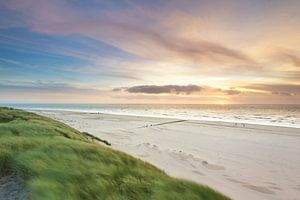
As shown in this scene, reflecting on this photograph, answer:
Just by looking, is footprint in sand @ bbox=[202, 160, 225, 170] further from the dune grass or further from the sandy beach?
the dune grass

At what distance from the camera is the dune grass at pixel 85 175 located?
5074 millimetres

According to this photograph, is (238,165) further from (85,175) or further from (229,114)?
(229,114)

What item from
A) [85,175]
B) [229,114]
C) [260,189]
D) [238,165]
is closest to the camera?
[85,175]

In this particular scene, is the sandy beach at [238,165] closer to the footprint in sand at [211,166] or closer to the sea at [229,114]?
the footprint in sand at [211,166]

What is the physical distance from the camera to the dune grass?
16.6 ft

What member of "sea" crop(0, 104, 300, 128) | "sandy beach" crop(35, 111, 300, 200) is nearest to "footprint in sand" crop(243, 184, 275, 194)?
"sandy beach" crop(35, 111, 300, 200)

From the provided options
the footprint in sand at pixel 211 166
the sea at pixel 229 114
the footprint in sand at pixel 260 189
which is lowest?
the footprint in sand at pixel 260 189

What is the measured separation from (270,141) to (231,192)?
539 inches

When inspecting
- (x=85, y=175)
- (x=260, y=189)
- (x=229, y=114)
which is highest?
(x=85, y=175)

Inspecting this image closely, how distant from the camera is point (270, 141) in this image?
69.3ft

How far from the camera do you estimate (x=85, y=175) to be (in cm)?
577

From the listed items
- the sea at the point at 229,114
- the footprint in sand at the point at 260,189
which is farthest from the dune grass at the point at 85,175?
the sea at the point at 229,114

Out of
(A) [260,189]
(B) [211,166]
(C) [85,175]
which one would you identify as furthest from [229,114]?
(C) [85,175]

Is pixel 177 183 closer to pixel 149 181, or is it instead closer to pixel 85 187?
pixel 149 181
